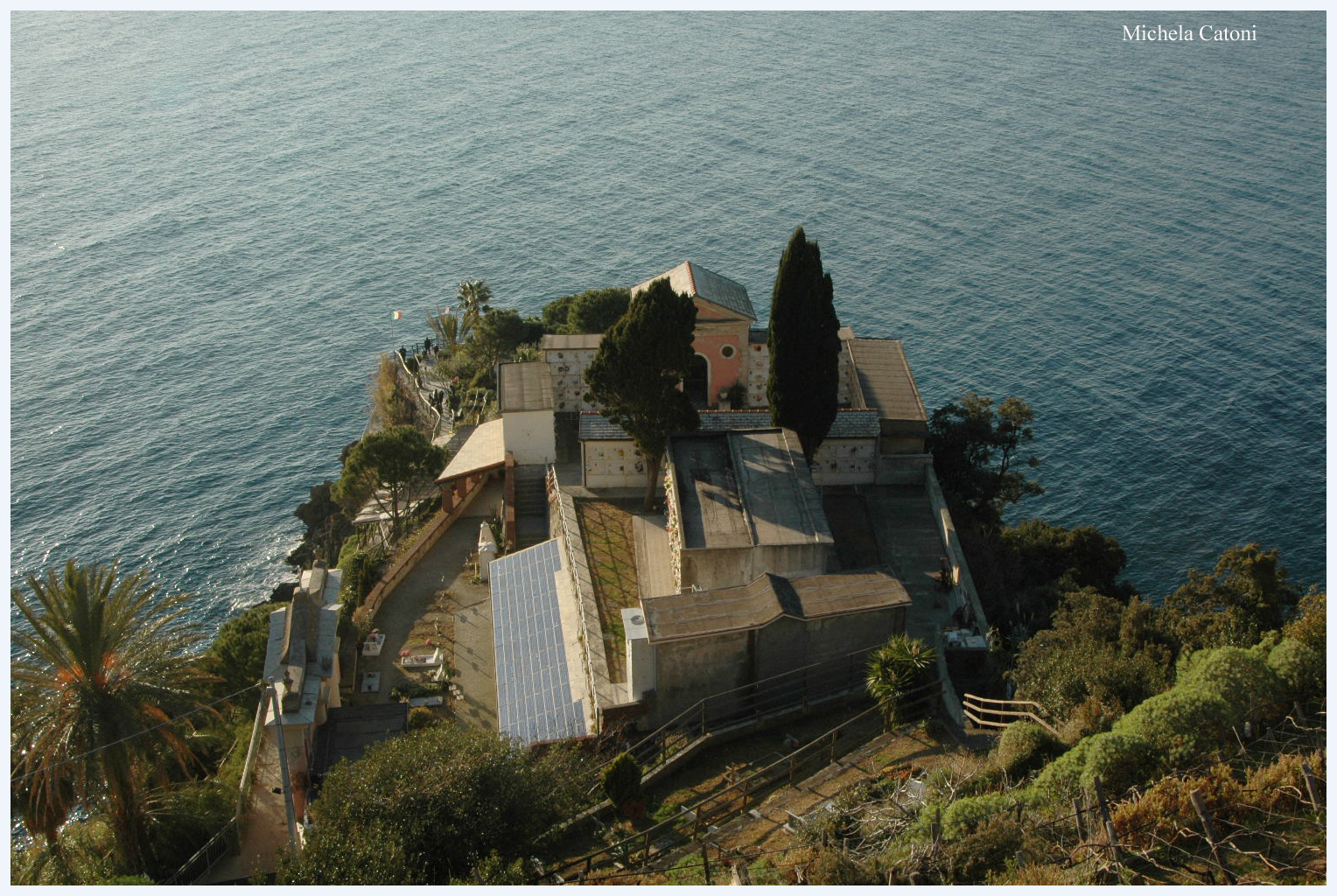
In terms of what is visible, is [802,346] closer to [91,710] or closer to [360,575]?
[360,575]

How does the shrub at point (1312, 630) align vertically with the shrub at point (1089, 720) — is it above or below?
above

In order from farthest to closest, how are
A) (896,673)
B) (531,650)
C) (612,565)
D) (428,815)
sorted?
(612,565), (531,650), (896,673), (428,815)

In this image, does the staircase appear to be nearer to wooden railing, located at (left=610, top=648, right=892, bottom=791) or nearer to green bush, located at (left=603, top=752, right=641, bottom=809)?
wooden railing, located at (left=610, top=648, right=892, bottom=791)

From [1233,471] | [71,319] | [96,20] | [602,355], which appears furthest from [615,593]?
[96,20]

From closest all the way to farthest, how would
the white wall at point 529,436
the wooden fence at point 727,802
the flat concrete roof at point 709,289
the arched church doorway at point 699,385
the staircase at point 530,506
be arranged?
the wooden fence at point 727,802
the staircase at point 530,506
the white wall at point 529,436
the flat concrete roof at point 709,289
the arched church doorway at point 699,385

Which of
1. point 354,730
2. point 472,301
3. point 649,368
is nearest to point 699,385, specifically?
point 649,368

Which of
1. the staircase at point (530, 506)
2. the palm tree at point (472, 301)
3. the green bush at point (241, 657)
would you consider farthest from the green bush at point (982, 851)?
the palm tree at point (472, 301)

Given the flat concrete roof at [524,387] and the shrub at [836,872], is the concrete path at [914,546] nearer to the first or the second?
the flat concrete roof at [524,387]
